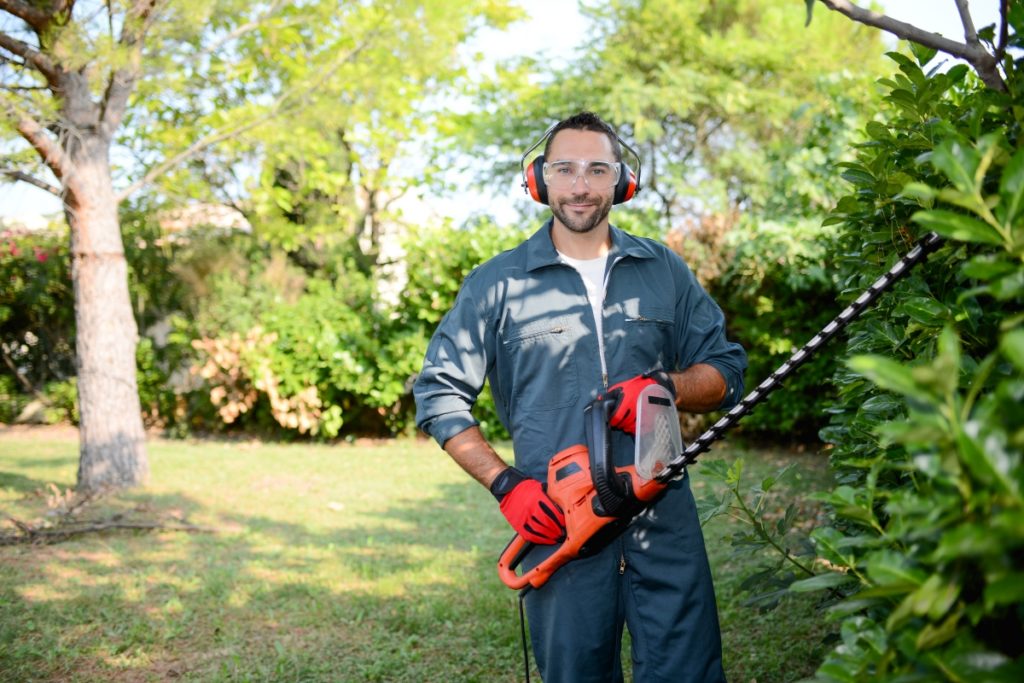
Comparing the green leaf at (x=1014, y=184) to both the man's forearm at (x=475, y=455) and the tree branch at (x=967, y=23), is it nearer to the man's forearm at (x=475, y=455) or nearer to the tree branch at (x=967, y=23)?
the tree branch at (x=967, y=23)

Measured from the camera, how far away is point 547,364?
8.48ft

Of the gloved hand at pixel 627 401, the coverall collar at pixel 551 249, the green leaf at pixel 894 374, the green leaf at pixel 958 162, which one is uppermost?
the coverall collar at pixel 551 249

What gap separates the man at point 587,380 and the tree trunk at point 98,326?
549cm

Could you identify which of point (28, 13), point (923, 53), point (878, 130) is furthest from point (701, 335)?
point (28, 13)

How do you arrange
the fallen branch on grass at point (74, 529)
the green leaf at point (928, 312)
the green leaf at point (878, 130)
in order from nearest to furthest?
1. the green leaf at point (928, 312)
2. the green leaf at point (878, 130)
3. the fallen branch on grass at point (74, 529)

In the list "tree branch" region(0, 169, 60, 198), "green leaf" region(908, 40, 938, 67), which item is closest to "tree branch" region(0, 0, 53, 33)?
"tree branch" region(0, 169, 60, 198)

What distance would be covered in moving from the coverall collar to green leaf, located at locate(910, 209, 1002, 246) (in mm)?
1550

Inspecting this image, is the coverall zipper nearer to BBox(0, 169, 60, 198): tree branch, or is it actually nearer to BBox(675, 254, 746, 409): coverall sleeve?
BBox(675, 254, 746, 409): coverall sleeve

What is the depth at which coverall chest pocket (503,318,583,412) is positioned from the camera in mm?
2578

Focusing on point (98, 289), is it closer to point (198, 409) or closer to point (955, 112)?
point (198, 409)

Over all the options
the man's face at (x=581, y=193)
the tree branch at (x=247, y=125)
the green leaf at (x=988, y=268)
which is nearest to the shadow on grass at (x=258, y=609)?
the man's face at (x=581, y=193)

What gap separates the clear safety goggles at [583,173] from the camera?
8.80 ft

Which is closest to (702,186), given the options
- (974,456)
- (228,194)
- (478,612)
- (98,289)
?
(228,194)

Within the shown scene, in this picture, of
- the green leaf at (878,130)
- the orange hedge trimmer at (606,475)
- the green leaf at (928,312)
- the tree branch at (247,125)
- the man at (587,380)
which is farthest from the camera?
the tree branch at (247,125)
